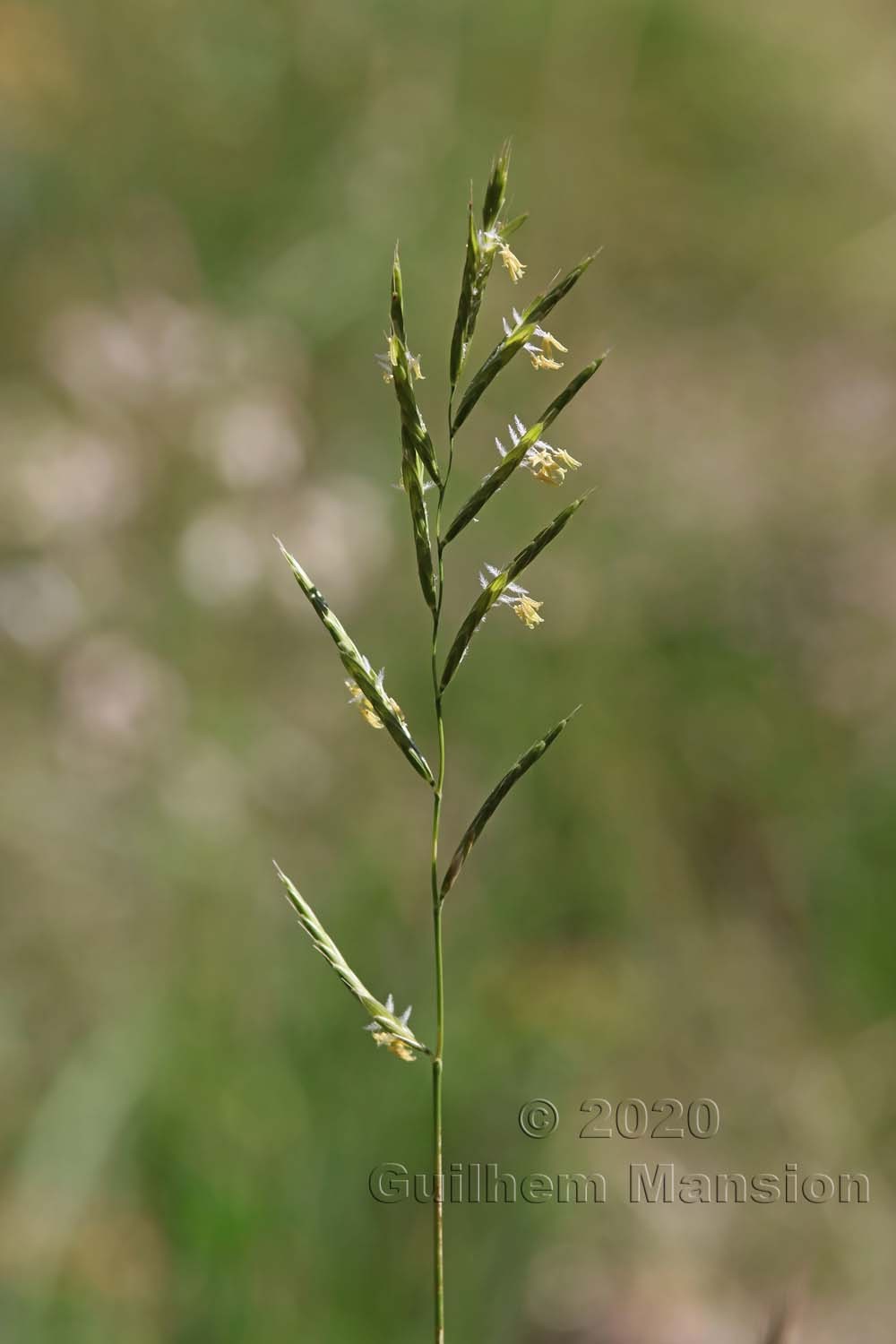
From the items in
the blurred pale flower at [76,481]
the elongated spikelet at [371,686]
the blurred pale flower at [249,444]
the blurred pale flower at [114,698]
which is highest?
the blurred pale flower at [249,444]

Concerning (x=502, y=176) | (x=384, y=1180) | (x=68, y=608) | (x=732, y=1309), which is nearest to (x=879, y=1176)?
(x=732, y=1309)

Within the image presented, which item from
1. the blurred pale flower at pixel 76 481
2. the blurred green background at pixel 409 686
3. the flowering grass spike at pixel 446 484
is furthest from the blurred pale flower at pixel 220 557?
the flowering grass spike at pixel 446 484

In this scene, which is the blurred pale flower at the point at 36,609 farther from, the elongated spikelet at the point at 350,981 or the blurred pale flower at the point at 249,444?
the elongated spikelet at the point at 350,981

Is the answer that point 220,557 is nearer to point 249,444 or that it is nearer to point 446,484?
point 249,444

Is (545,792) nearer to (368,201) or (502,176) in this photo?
(368,201)

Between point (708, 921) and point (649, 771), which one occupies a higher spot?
point (649, 771)

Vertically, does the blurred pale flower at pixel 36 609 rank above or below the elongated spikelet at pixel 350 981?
above

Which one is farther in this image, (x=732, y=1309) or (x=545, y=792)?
(x=545, y=792)

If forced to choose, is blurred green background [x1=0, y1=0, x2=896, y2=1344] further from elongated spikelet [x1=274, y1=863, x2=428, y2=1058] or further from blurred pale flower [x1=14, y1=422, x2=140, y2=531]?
elongated spikelet [x1=274, y1=863, x2=428, y2=1058]

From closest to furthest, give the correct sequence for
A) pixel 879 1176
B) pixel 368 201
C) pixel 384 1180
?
pixel 384 1180
pixel 879 1176
pixel 368 201
